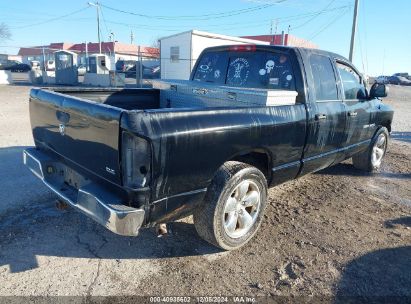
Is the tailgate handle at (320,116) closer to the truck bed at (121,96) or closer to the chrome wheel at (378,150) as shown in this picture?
the truck bed at (121,96)

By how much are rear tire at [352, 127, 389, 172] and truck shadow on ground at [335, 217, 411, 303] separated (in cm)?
263

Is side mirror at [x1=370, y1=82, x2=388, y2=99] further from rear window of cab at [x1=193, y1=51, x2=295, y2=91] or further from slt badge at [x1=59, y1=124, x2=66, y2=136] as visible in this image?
slt badge at [x1=59, y1=124, x2=66, y2=136]

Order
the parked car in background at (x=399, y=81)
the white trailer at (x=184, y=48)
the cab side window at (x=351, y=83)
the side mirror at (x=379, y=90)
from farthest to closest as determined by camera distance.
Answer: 1. the parked car in background at (x=399, y=81)
2. the white trailer at (x=184, y=48)
3. the side mirror at (x=379, y=90)
4. the cab side window at (x=351, y=83)

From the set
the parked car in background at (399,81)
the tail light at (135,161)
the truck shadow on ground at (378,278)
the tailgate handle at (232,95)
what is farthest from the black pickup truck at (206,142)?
the parked car in background at (399,81)

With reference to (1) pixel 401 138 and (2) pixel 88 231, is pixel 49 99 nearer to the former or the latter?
(2) pixel 88 231

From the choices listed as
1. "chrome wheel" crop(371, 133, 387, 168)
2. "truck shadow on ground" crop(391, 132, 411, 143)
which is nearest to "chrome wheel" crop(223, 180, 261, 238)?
"chrome wheel" crop(371, 133, 387, 168)

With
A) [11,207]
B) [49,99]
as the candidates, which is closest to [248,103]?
[49,99]

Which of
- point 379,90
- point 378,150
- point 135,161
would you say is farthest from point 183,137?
point 378,150

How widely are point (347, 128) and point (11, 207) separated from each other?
4349mm

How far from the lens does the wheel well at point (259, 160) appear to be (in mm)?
3602

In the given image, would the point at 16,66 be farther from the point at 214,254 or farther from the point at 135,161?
the point at 135,161

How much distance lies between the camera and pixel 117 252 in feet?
11.3

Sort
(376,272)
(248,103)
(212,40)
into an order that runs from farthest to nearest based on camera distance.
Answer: (212,40), (248,103), (376,272)

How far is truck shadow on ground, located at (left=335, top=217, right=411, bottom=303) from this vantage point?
9.66 feet
